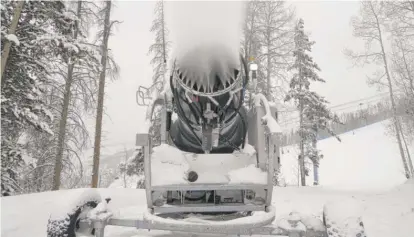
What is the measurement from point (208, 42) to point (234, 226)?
197 centimetres

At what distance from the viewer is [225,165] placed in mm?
4250

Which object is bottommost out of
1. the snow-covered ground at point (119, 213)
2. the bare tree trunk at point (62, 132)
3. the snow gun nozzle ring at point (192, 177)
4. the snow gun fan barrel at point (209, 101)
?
the snow-covered ground at point (119, 213)

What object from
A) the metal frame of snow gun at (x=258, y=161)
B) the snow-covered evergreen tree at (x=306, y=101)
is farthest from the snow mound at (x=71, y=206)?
the snow-covered evergreen tree at (x=306, y=101)

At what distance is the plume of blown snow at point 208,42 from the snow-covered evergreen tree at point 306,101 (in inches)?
724

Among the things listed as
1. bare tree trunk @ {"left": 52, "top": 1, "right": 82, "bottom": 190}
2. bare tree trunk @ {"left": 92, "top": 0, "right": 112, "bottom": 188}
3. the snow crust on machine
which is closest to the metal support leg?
the snow crust on machine

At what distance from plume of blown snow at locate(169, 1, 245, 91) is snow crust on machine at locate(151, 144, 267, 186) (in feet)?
3.44

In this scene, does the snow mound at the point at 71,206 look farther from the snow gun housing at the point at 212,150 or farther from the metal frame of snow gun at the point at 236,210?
the snow gun housing at the point at 212,150

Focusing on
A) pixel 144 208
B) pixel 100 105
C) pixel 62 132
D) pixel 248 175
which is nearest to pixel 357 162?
pixel 100 105

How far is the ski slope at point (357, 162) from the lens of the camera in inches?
1575

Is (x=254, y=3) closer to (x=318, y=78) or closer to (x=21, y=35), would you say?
(x=318, y=78)

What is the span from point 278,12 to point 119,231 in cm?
1856

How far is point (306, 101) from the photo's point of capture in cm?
2167

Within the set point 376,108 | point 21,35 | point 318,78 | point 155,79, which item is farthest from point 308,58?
point 376,108

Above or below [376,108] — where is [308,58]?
below
